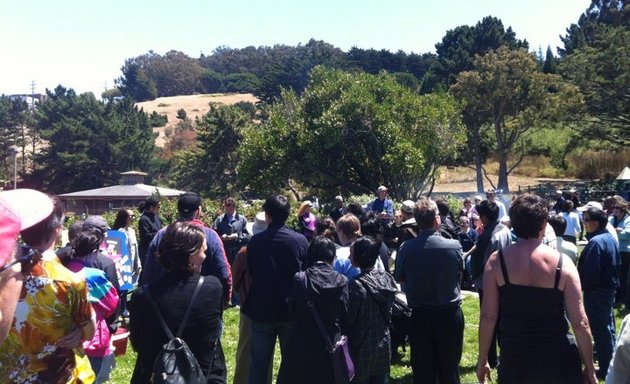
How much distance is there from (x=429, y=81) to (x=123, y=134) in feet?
91.2

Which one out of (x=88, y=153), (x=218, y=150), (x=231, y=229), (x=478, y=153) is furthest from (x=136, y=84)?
(x=231, y=229)

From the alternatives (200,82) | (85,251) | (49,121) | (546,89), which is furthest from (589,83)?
(200,82)

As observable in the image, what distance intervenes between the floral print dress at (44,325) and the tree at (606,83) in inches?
1487

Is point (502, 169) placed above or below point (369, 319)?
below

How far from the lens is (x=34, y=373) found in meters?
2.63

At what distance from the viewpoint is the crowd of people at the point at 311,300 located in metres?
2.67

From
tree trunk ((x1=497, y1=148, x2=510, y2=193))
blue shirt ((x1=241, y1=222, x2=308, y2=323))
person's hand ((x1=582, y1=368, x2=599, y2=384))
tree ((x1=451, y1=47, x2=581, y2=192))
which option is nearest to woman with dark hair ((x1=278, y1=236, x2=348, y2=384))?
blue shirt ((x1=241, y1=222, x2=308, y2=323))

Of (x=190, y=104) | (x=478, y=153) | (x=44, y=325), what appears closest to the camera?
(x=44, y=325)

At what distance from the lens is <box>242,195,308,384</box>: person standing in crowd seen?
478 cm

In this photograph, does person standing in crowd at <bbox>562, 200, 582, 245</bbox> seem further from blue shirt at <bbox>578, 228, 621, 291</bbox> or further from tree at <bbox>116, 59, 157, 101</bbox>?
tree at <bbox>116, 59, 157, 101</bbox>

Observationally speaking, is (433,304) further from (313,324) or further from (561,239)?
(561,239)

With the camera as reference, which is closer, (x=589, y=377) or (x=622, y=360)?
(x=622, y=360)

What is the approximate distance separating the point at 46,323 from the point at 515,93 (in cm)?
3840

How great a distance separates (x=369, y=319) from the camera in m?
4.51
